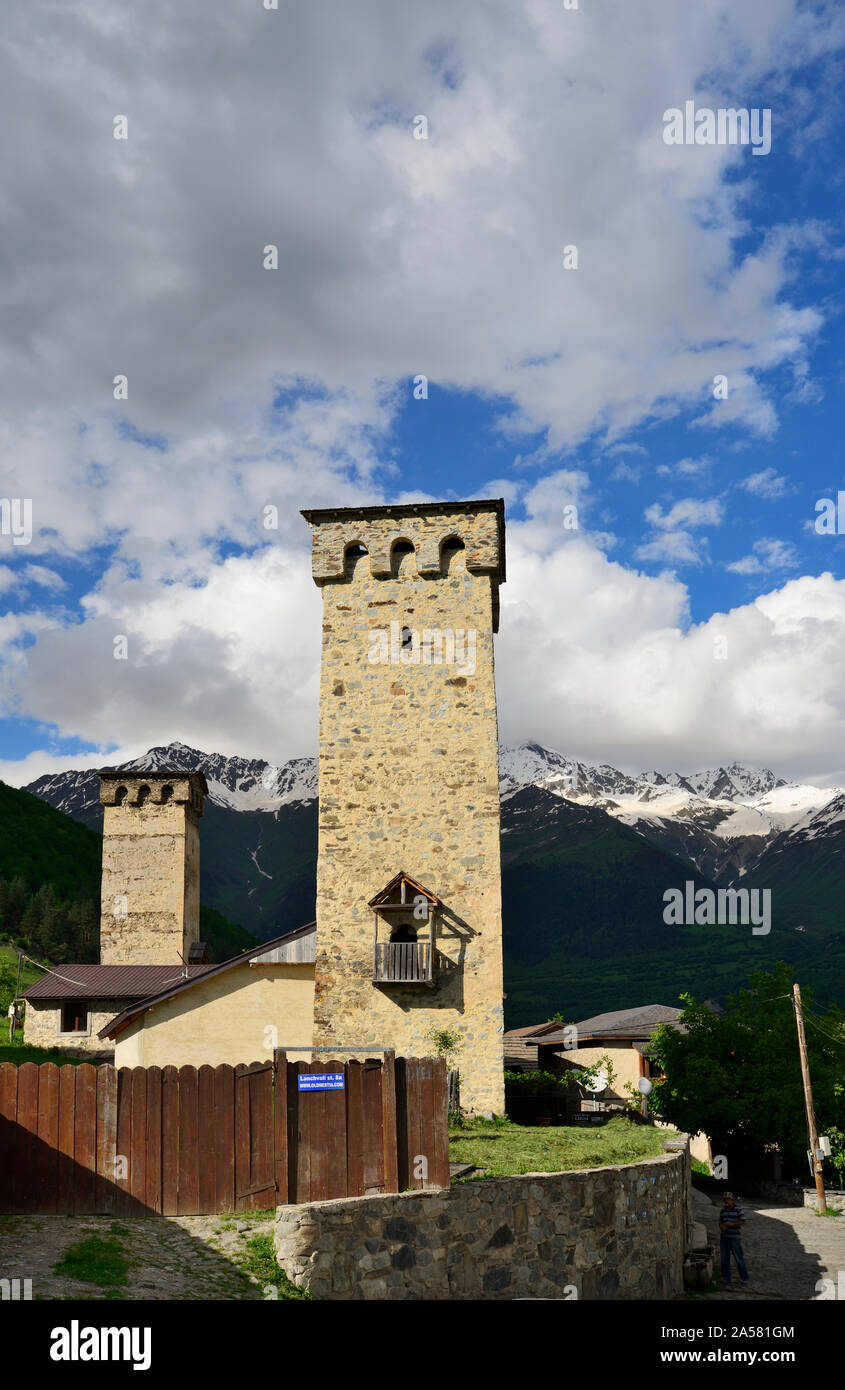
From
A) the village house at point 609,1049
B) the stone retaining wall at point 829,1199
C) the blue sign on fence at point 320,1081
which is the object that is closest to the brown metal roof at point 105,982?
the village house at point 609,1049

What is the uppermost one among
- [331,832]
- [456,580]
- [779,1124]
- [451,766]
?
[456,580]

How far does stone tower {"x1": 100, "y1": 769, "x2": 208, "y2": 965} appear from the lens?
1984 inches

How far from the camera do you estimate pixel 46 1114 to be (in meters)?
12.6

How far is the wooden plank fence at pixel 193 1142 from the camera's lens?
12539mm

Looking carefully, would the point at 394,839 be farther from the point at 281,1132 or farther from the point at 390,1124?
the point at 281,1132

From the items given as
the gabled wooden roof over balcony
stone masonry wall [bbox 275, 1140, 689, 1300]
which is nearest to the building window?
the gabled wooden roof over balcony

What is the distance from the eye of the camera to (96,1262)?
10.2 m

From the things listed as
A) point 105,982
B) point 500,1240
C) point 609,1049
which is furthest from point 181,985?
point 609,1049

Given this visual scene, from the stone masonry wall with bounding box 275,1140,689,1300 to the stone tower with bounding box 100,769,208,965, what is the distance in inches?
1439

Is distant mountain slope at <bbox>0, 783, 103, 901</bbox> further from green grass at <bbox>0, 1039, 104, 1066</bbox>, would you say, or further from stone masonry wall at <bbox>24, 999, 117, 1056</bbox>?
green grass at <bbox>0, 1039, 104, 1066</bbox>

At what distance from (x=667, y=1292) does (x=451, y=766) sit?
12.6m

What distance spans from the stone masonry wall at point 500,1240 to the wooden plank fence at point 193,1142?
0.64m

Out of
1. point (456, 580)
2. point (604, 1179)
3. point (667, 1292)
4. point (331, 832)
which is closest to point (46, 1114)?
point (604, 1179)
